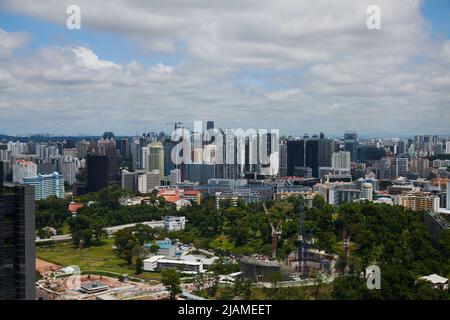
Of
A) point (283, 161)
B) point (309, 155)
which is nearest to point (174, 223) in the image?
point (283, 161)

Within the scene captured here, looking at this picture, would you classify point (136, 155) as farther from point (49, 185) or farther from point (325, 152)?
point (325, 152)

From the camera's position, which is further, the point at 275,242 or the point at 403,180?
the point at 403,180

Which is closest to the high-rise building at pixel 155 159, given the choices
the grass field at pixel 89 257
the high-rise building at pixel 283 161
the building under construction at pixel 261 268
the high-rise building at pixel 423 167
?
the high-rise building at pixel 283 161

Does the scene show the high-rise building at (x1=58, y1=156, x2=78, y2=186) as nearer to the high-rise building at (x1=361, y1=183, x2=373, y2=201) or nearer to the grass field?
the grass field

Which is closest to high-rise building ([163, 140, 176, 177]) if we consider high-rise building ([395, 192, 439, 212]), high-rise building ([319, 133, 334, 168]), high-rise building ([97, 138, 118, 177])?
high-rise building ([97, 138, 118, 177])
